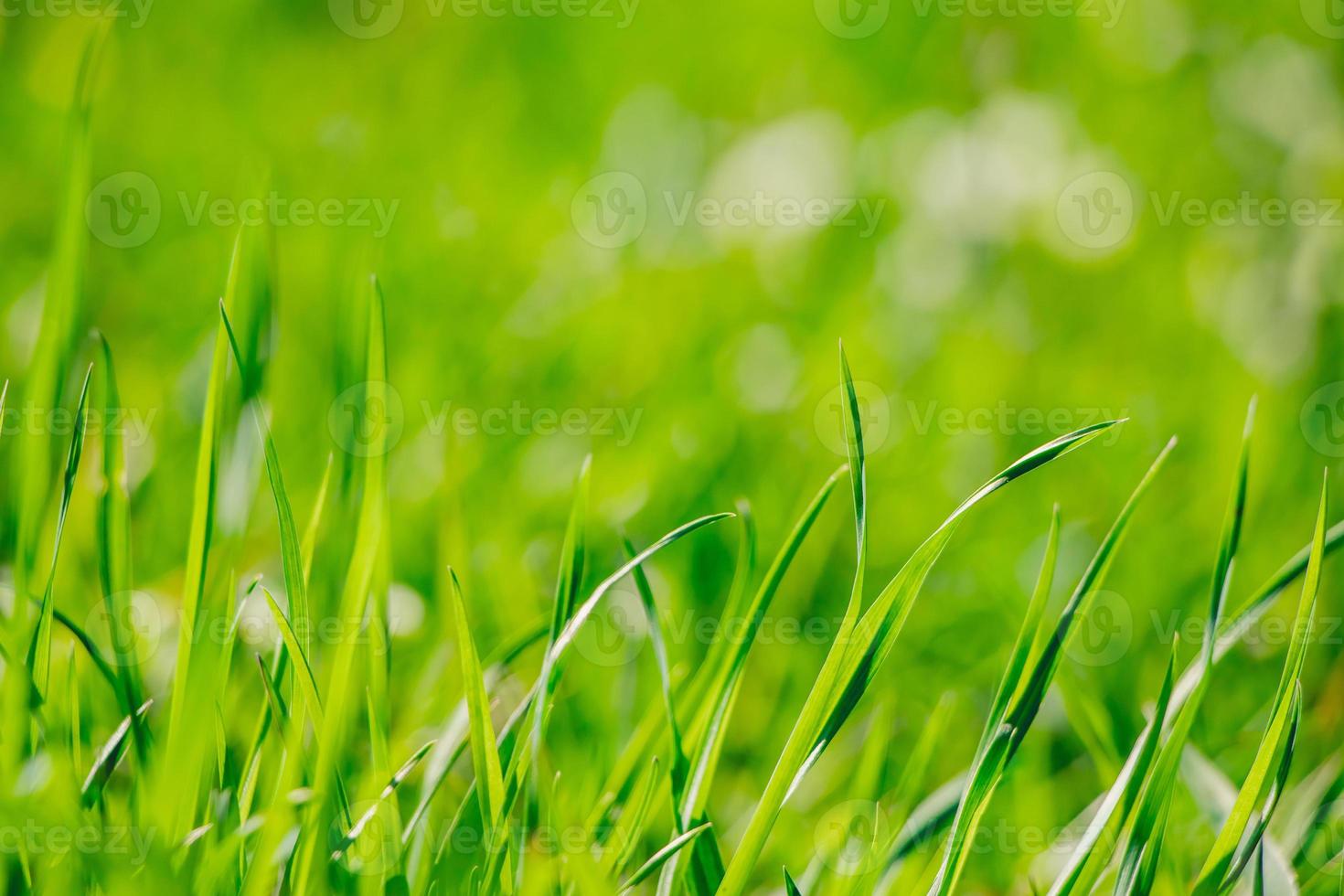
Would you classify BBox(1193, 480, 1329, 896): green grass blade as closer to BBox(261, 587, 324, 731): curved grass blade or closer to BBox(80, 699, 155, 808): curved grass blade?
BBox(261, 587, 324, 731): curved grass blade

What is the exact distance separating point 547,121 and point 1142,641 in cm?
172

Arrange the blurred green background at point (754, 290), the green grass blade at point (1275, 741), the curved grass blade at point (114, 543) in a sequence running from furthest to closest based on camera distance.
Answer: the blurred green background at point (754, 290) → the curved grass blade at point (114, 543) → the green grass blade at point (1275, 741)

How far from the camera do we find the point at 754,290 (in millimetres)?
1791

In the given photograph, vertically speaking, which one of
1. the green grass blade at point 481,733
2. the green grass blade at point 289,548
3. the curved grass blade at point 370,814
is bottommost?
the curved grass blade at point 370,814

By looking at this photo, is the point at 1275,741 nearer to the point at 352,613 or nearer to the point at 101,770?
the point at 352,613

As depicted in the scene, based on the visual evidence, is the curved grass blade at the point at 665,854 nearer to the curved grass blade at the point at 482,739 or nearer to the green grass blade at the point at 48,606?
the curved grass blade at the point at 482,739

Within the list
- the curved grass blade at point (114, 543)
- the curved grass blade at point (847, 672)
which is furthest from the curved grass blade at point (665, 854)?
the curved grass blade at point (114, 543)

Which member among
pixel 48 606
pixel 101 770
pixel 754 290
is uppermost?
pixel 754 290

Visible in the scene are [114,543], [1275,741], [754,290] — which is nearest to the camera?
[1275,741]

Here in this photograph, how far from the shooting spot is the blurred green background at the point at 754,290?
1.07 metres

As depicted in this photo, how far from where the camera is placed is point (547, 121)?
229 cm

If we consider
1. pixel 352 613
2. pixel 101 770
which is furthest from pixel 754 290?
pixel 101 770

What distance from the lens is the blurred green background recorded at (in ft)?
3.51

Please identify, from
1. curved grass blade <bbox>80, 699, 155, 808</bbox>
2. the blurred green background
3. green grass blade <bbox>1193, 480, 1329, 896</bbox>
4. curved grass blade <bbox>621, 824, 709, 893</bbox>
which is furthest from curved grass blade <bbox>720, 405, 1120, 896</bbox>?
curved grass blade <bbox>80, 699, 155, 808</bbox>
